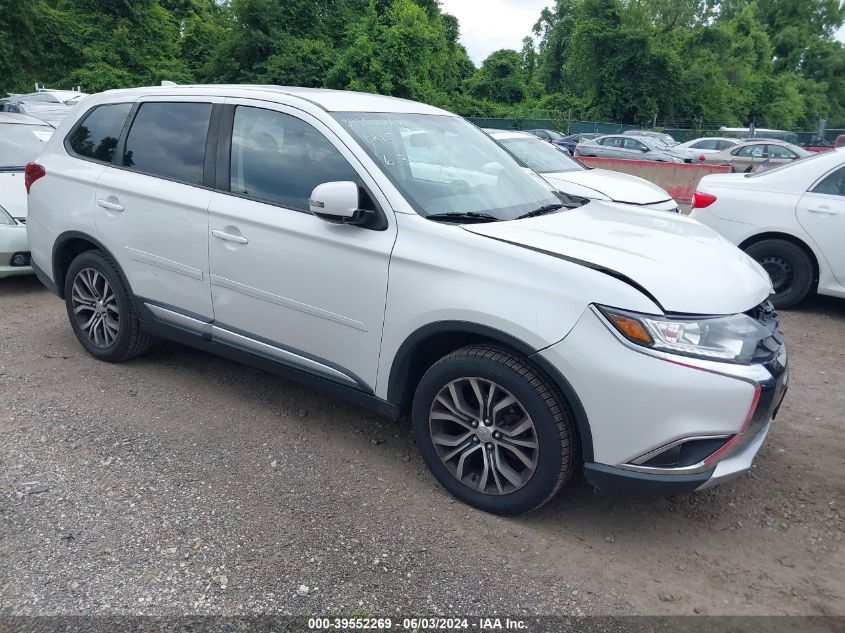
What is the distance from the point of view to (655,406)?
2701mm

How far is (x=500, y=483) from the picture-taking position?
10.4 ft

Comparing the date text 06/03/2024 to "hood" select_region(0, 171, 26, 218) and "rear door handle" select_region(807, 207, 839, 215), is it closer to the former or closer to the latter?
"rear door handle" select_region(807, 207, 839, 215)

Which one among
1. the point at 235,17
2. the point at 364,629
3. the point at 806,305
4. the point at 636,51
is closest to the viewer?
the point at 364,629

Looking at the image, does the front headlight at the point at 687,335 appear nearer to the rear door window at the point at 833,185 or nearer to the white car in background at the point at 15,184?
the rear door window at the point at 833,185

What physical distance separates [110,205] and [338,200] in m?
2.00

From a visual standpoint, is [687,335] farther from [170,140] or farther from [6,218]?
[6,218]

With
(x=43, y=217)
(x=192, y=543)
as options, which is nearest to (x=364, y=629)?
(x=192, y=543)

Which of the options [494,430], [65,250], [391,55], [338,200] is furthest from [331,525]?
[391,55]

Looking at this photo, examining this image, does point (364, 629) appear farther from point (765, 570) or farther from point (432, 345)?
point (765, 570)

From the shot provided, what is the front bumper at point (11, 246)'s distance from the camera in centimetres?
634

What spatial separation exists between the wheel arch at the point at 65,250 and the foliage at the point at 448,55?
26.9m

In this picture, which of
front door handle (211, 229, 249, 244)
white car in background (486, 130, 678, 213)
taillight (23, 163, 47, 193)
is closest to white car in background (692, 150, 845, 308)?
white car in background (486, 130, 678, 213)

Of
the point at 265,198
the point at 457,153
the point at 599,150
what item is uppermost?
the point at 457,153

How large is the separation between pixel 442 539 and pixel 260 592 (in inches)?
31.8
